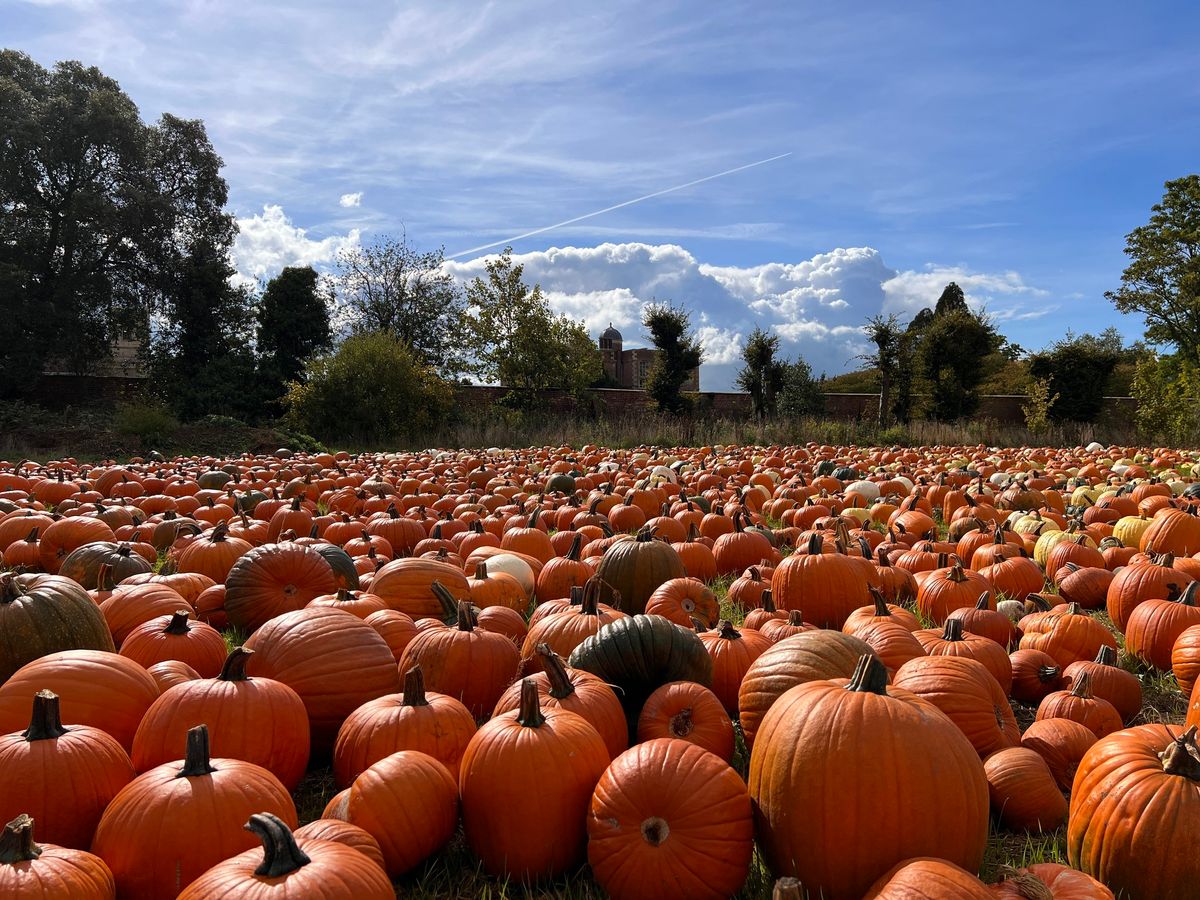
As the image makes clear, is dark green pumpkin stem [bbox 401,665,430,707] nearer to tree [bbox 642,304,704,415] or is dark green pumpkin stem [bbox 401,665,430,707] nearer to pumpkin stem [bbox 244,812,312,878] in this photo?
pumpkin stem [bbox 244,812,312,878]

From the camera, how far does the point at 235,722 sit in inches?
103

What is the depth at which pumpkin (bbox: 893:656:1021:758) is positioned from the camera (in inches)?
109

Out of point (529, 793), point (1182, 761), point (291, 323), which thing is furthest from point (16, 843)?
point (291, 323)

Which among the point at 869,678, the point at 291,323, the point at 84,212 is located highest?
the point at 84,212

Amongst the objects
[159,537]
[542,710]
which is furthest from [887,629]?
[159,537]

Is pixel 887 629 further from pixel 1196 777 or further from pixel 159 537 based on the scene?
pixel 159 537

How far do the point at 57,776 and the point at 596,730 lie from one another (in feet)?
5.16

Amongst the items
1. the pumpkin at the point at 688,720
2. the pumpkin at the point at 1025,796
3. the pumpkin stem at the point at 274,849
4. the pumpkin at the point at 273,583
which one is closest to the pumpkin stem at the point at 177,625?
the pumpkin at the point at 273,583

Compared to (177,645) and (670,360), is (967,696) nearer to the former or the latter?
(177,645)

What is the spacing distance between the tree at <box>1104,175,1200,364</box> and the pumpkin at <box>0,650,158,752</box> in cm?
5000

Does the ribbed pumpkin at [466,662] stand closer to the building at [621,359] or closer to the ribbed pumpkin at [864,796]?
the ribbed pumpkin at [864,796]

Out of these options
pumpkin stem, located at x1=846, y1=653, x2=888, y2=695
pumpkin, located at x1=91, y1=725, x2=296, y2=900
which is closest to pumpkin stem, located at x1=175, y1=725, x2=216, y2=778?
pumpkin, located at x1=91, y1=725, x2=296, y2=900

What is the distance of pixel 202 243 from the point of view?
30.8 metres

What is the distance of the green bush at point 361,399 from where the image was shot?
22.8m
